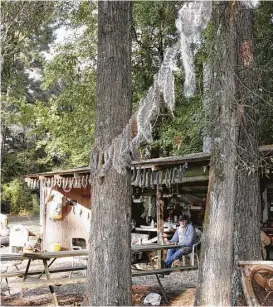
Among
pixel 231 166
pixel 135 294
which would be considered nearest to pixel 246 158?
pixel 231 166

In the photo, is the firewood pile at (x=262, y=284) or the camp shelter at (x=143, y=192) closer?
the firewood pile at (x=262, y=284)

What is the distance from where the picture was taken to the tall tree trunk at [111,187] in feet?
17.9

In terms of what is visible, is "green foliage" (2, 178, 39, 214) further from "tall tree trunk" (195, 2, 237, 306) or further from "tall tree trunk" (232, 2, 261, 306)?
"tall tree trunk" (195, 2, 237, 306)

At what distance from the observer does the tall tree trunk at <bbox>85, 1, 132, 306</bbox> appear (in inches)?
215

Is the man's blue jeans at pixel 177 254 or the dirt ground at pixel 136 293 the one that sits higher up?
the man's blue jeans at pixel 177 254

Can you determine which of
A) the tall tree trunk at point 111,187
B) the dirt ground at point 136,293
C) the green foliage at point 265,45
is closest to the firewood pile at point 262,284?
the dirt ground at point 136,293

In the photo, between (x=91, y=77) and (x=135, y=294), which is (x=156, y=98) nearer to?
(x=135, y=294)

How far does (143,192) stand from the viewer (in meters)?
14.2

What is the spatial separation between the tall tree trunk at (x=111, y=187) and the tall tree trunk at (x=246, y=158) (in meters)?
1.59

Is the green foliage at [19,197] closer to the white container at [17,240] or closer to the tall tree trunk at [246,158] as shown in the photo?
the white container at [17,240]

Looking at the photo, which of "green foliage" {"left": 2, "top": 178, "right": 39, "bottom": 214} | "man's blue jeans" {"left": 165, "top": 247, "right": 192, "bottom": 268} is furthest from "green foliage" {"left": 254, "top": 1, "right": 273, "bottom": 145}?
"green foliage" {"left": 2, "top": 178, "right": 39, "bottom": 214}

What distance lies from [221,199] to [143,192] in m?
8.34

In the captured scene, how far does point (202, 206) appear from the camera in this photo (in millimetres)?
12633

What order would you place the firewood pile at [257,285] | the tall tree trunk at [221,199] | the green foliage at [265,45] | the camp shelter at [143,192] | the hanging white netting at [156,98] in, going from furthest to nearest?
the green foliage at [265,45] → the camp shelter at [143,192] → the tall tree trunk at [221,199] → the firewood pile at [257,285] → the hanging white netting at [156,98]
